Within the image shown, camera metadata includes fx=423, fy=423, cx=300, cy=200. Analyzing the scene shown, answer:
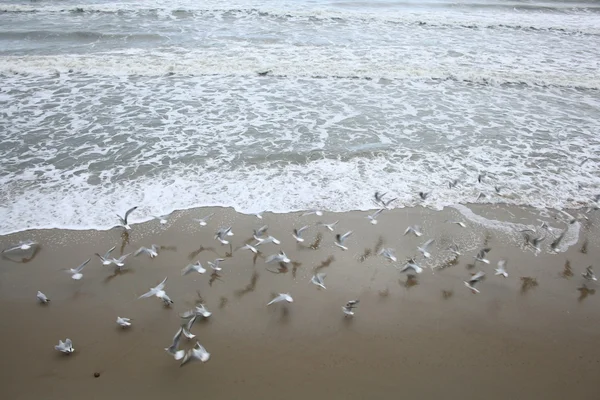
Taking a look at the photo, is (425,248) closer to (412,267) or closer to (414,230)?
(414,230)

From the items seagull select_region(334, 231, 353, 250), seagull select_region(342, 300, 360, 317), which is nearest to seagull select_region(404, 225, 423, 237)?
seagull select_region(334, 231, 353, 250)

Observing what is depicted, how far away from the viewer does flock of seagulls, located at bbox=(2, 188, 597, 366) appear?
365 centimetres

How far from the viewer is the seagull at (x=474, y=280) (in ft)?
14.3

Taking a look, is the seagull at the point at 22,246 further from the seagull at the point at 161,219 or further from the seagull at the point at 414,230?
the seagull at the point at 414,230

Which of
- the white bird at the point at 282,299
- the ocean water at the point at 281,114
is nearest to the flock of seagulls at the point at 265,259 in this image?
the white bird at the point at 282,299

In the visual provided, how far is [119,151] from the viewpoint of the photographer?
22.9ft

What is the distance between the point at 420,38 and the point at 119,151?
11.3 m

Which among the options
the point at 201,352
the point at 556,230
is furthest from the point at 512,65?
the point at 201,352

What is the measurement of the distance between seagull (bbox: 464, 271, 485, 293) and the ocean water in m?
1.59

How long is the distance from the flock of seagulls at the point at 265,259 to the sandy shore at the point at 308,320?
72 millimetres

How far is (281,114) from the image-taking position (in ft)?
27.9

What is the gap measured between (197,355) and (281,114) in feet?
19.1

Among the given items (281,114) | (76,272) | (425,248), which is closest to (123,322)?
(76,272)

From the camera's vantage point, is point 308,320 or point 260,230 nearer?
point 308,320
